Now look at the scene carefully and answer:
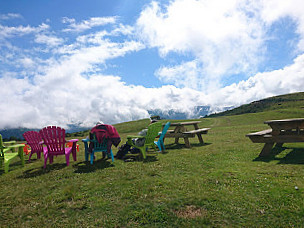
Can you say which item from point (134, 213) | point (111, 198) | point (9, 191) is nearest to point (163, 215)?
point (134, 213)

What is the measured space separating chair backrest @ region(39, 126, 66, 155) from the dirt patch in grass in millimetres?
5299

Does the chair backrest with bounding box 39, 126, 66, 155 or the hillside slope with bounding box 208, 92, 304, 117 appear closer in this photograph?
the chair backrest with bounding box 39, 126, 66, 155

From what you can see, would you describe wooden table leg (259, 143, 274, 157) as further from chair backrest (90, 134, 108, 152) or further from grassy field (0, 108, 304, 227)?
chair backrest (90, 134, 108, 152)

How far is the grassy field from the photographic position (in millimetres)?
3119

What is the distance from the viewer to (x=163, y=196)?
3871 mm

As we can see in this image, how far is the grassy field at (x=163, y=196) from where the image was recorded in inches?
123

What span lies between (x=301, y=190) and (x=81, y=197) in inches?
177

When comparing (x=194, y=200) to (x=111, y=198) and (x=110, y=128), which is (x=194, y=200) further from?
(x=110, y=128)

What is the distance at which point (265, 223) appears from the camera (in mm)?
2908

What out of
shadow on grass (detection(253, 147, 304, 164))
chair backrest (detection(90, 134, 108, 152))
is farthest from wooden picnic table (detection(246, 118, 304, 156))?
chair backrest (detection(90, 134, 108, 152))

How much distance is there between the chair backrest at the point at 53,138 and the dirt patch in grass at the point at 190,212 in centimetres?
530

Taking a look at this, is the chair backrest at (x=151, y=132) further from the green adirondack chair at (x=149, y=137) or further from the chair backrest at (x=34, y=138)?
the chair backrest at (x=34, y=138)

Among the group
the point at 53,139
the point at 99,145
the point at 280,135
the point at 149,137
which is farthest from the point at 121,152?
the point at 280,135

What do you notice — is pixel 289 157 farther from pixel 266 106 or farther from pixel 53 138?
pixel 266 106
